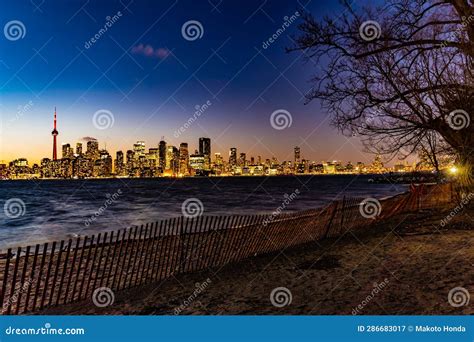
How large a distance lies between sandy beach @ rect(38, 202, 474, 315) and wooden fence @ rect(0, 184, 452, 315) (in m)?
0.41

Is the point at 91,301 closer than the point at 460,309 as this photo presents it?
No

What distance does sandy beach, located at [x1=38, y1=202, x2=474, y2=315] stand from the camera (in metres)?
6.40

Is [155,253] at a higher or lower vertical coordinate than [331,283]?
higher

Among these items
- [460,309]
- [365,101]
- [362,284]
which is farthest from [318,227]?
[460,309]

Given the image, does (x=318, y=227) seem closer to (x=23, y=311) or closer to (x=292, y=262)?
(x=292, y=262)

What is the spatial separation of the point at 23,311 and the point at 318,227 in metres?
9.12

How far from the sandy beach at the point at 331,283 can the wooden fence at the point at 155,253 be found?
0.41m

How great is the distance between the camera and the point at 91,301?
781 cm

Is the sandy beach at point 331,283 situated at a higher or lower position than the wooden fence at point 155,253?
lower

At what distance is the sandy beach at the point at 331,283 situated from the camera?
6.40 m

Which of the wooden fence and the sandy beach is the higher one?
the wooden fence

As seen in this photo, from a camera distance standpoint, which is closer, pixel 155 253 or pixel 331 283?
pixel 331 283

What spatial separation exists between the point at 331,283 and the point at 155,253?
4.24 metres

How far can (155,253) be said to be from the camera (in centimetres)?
916
